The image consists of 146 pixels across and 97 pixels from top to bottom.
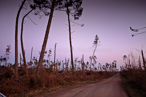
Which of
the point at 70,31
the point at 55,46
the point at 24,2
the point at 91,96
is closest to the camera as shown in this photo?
the point at 91,96

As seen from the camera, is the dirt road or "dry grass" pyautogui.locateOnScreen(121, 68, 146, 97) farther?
"dry grass" pyautogui.locateOnScreen(121, 68, 146, 97)

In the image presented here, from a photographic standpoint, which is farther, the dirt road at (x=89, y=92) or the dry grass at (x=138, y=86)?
the dry grass at (x=138, y=86)

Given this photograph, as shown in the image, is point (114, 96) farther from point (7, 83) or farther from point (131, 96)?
point (7, 83)

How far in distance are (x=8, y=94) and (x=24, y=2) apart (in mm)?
10033

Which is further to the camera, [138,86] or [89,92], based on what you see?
[138,86]

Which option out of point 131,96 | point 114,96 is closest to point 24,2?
point 114,96

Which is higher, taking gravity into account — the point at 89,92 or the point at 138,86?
the point at 89,92

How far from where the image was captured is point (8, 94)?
21.9ft

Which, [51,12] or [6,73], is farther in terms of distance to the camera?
[51,12]

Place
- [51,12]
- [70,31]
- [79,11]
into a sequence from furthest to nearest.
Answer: [70,31] < [79,11] < [51,12]

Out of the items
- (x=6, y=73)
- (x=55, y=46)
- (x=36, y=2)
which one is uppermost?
(x=36, y=2)

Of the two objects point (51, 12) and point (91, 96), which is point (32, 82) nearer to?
point (91, 96)

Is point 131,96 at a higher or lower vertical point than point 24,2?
lower

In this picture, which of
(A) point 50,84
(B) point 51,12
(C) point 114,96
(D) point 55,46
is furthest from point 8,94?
(D) point 55,46
